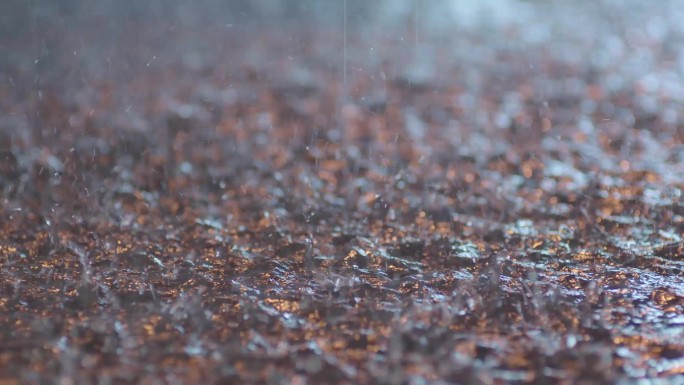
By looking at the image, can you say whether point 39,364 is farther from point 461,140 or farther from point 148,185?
point 461,140

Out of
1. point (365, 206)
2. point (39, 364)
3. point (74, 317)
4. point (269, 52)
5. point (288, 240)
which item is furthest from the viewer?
point (269, 52)

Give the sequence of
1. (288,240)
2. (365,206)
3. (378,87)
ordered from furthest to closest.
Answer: (378,87), (365,206), (288,240)

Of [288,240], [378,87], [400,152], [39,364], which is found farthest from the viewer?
[378,87]

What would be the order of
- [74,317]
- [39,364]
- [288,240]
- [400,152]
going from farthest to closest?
[400,152], [288,240], [74,317], [39,364]

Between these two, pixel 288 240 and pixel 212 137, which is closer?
pixel 288 240

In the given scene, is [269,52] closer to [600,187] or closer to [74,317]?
[600,187]

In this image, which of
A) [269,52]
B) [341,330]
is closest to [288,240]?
[341,330]

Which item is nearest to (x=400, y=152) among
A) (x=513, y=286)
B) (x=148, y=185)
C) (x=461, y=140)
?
(x=461, y=140)
